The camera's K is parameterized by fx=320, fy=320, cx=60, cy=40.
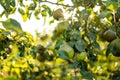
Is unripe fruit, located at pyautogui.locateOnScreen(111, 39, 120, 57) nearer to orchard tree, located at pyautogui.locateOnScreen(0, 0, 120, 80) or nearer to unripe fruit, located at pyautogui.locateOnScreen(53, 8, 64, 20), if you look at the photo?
orchard tree, located at pyautogui.locateOnScreen(0, 0, 120, 80)

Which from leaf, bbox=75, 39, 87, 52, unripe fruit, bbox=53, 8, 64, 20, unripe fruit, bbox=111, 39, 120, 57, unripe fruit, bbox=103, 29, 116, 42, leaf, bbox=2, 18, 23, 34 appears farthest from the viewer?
unripe fruit, bbox=53, 8, 64, 20

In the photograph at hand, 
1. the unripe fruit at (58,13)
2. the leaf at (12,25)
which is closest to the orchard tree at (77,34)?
→ the unripe fruit at (58,13)

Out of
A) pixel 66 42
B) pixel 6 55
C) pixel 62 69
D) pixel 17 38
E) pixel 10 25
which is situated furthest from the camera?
pixel 62 69

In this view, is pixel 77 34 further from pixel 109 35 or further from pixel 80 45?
pixel 109 35

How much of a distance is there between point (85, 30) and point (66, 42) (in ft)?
0.58

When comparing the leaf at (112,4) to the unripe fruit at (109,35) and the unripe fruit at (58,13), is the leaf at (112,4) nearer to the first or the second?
the unripe fruit at (109,35)

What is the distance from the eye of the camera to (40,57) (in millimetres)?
2805

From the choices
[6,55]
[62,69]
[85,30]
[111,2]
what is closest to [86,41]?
[85,30]

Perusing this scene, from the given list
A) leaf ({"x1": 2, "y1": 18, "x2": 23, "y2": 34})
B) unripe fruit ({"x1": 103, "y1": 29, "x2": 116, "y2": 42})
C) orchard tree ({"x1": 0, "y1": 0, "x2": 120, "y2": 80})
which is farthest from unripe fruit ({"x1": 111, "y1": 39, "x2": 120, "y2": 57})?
leaf ({"x1": 2, "y1": 18, "x2": 23, "y2": 34})

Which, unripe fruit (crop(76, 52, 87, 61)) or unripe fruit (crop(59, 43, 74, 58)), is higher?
unripe fruit (crop(59, 43, 74, 58))

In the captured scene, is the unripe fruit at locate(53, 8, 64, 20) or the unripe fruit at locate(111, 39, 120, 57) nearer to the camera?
the unripe fruit at locate(111, 39, 120, 57)

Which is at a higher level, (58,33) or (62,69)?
(58,33)

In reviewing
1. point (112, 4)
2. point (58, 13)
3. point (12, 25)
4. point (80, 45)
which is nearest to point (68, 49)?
point (80, 45)

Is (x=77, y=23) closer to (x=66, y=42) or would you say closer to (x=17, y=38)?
(x=66, y=42)
